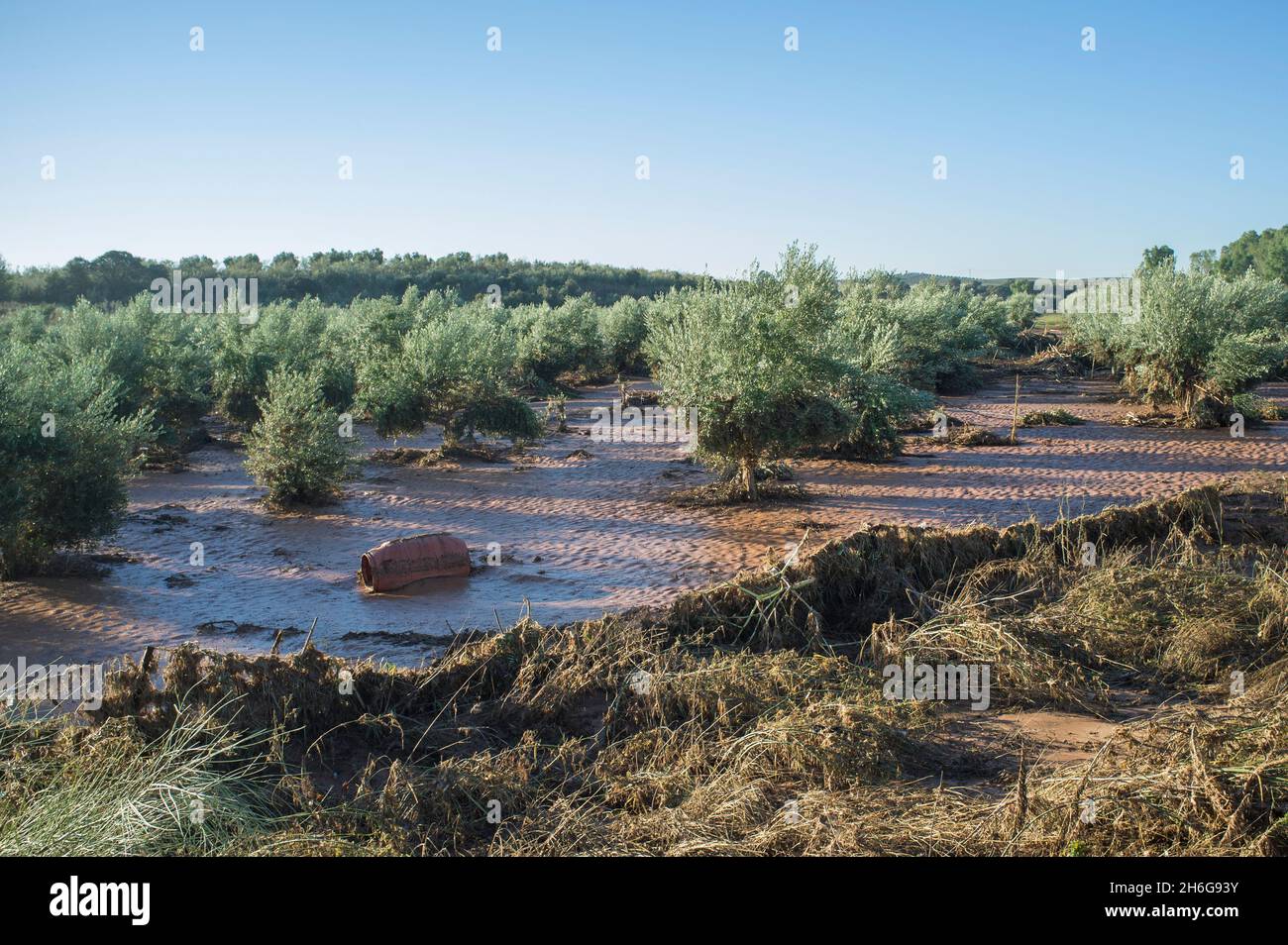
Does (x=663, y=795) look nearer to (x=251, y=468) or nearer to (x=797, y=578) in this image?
(x=797, y=578)

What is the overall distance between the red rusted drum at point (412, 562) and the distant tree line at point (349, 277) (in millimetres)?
33349

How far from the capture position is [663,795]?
521 centimetres

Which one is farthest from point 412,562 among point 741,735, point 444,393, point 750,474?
point 444,393

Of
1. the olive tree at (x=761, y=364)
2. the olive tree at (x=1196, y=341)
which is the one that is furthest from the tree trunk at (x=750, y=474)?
the olive tree at (x=1196, y=341)

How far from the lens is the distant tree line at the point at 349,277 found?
51500 mm

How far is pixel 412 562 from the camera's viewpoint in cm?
1027

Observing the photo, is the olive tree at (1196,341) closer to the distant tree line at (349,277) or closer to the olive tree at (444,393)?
the olive tree at (444,393)

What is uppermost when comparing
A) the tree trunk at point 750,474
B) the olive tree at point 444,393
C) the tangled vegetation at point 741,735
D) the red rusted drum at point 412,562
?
the olive tree at point 444,393

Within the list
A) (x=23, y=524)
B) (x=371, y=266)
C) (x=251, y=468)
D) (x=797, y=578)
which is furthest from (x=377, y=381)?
(x=371, y=266)

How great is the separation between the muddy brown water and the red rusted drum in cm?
15

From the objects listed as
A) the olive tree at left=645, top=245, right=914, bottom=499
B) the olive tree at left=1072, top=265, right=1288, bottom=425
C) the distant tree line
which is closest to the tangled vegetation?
the olive tree at left=645, top=245, right=914, bottom=499

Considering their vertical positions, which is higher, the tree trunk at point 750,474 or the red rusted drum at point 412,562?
the tree trunk at point 750,474

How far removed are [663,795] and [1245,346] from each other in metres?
19.6
